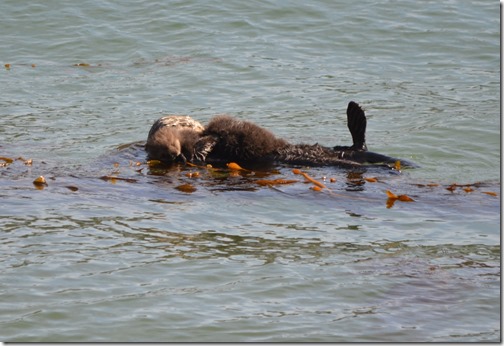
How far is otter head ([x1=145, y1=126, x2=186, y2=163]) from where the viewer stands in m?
7.67

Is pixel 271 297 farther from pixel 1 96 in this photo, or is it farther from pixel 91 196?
pixel 1 96

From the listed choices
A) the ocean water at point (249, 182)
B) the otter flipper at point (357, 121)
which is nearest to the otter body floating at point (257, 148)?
the otter flipper at point (357, 121)

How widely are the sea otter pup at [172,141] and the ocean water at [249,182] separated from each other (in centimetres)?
17

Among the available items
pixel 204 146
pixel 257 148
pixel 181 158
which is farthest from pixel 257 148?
pixel 181 158

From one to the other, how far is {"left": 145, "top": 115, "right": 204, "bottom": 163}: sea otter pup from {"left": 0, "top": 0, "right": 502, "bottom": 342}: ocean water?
0.54 feet

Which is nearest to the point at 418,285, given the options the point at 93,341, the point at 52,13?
the point at 93,341

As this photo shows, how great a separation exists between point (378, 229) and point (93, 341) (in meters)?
2.24

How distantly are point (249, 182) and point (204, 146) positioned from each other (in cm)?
63

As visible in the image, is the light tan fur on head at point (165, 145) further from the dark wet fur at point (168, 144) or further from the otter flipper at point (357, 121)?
the otter flipper at point (357, 121)

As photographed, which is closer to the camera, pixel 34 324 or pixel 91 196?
pixel 34 324

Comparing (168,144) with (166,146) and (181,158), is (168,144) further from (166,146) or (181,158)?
(181,158)

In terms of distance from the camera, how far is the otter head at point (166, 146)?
25.2 ft

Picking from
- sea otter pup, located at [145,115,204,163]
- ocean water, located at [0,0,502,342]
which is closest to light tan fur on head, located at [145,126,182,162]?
sea otter pup, located at [145,115,204,163]

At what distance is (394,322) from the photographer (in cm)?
465
